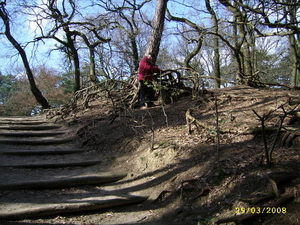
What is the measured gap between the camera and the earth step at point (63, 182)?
393 cm

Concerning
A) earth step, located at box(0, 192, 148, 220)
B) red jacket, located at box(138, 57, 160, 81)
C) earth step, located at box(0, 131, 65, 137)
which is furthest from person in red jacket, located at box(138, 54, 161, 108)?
earth step, located at box(0, 192, 148, 220)

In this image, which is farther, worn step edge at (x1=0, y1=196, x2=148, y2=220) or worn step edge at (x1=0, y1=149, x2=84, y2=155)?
worn step edge at (x1=0, y1=149, x2=84, y2=155)

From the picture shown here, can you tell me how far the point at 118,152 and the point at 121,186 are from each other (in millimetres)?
1384

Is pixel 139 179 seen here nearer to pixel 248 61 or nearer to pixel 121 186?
pixel 121 186

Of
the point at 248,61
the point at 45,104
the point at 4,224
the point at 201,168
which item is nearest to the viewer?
the point at 4,224

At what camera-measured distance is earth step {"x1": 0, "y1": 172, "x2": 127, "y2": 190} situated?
3.93 metres

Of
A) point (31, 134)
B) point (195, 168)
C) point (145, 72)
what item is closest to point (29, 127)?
point (31, 134)

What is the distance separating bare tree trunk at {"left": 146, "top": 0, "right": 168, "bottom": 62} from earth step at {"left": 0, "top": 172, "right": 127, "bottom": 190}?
17.0 feet

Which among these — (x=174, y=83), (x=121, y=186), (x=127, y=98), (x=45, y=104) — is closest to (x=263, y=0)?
(x=174, y=83)

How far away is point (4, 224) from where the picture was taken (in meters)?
2.93

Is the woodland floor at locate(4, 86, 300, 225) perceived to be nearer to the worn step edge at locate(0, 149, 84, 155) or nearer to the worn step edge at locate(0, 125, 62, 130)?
the worn step edge at locate(0, 149, 84, 155)

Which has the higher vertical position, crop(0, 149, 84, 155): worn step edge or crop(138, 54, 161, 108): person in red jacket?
crop(138, 54, 161, 108): person in red jacket

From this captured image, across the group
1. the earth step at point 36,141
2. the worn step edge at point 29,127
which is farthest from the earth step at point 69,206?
the worn step edge at point 29,127

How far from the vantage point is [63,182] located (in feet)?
14.0
